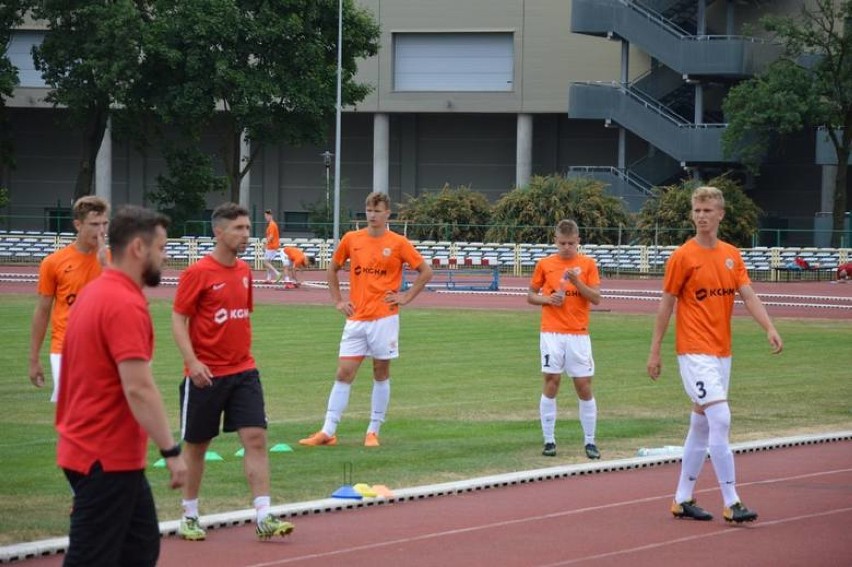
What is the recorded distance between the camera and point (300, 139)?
62.8 meters

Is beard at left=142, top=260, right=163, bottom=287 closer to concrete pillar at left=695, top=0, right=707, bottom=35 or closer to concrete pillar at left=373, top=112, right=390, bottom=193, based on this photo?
concrete pillar at left=695, top=0, right=707, bottom=35

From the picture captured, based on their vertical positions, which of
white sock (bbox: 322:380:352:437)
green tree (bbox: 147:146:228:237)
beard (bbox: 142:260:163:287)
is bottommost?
white sock (bbox: 322:380:352:437)

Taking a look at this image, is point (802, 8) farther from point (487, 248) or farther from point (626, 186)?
point (487, 248)

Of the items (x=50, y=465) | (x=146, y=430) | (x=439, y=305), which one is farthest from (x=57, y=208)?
(x=146, y=430)

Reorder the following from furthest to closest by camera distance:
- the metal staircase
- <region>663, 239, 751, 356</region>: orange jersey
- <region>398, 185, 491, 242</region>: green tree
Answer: <region>398, 185, 491, 242</region>: green tree, the metal staircase, <region>663, 239, 751, 356</region>: orange jersey

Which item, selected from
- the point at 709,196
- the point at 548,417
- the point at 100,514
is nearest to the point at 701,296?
the point at 709,196

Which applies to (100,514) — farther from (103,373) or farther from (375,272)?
(375,272)

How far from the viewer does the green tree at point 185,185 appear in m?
63.6

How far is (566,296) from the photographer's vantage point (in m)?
14.3

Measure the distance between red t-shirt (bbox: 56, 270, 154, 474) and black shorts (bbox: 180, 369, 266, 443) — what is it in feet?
10.1

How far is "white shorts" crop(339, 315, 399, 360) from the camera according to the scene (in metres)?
14.4

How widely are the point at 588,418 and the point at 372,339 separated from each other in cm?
208

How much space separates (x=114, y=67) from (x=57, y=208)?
18.3 m

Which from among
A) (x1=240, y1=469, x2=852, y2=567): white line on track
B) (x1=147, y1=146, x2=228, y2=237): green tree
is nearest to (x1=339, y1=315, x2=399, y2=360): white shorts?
(x1=240, y1=469, x2=852, y2=567): white line on track
